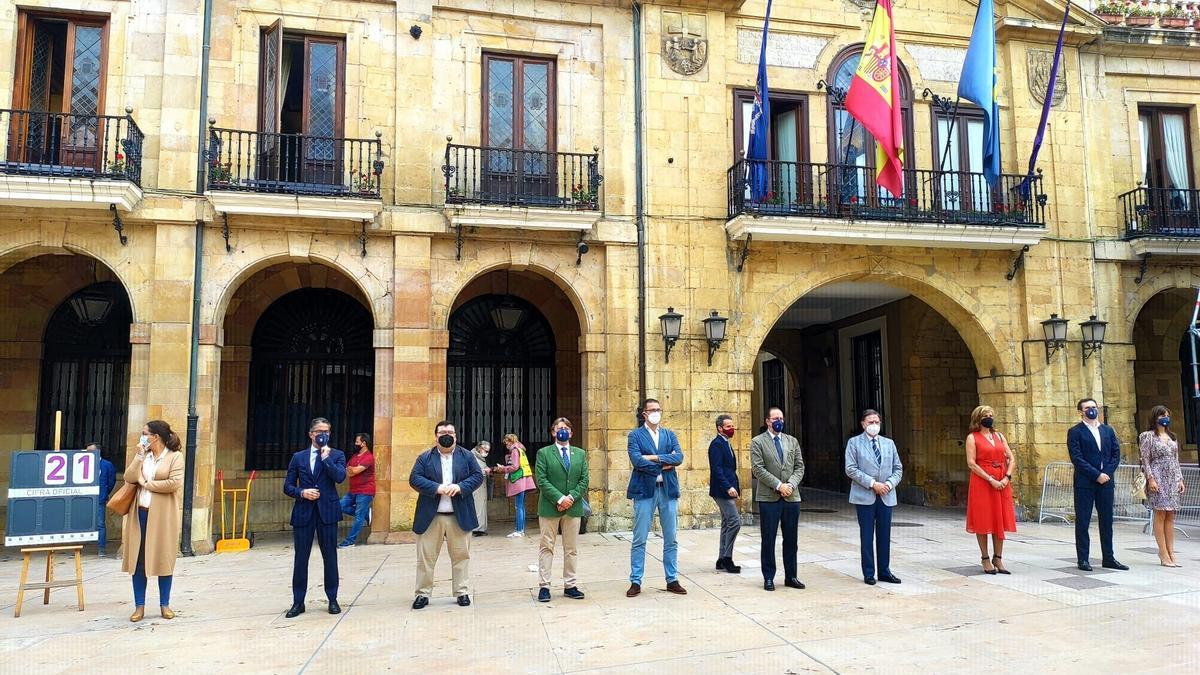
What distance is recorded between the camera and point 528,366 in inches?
586

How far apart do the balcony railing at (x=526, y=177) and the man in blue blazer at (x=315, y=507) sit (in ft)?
18.8

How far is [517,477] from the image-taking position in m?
12.4

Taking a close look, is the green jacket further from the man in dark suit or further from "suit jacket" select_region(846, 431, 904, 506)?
"suit jacket" select_region(846, 431, 904, 506)

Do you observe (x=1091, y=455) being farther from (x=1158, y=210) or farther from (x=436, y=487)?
(x=1158, y=210)

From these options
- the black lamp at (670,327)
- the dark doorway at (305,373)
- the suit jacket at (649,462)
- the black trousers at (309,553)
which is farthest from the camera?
the dark doorway at (305,373)

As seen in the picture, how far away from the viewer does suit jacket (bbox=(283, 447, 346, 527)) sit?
23.2 feet

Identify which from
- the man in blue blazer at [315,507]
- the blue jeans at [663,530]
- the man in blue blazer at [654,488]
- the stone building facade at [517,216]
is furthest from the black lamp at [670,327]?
the man in blue blazer at [315,507]

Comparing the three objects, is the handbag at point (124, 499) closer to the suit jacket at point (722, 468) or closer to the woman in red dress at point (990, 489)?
the suit jacket at point (722, 468)

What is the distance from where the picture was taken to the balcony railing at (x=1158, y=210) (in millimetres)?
14000

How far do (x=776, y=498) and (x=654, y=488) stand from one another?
3.92 feet

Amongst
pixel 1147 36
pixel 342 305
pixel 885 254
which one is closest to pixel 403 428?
pixel 342 305

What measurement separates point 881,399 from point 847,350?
1846mm

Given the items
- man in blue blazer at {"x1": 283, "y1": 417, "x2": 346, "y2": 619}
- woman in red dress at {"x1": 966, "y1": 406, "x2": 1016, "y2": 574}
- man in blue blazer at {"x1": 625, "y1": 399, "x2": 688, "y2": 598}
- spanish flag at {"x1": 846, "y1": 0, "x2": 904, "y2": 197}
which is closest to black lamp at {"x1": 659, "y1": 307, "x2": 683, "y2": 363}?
spanish flag at {"x1": 846, "y1": 0, "x2": 904, "y2": 197}

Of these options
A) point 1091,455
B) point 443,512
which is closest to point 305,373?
point 443,512
